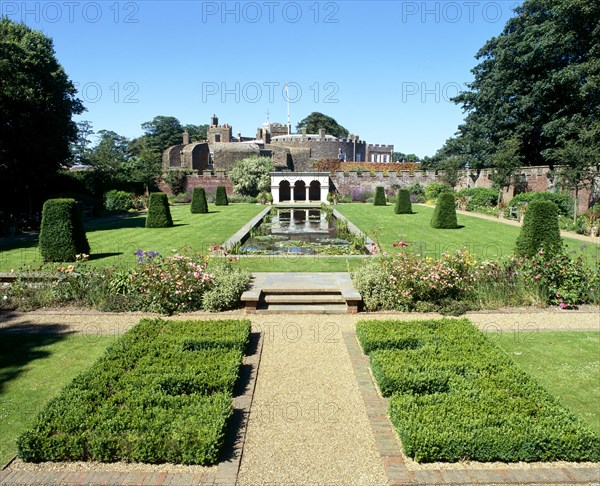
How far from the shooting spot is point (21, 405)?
4148 millimetres

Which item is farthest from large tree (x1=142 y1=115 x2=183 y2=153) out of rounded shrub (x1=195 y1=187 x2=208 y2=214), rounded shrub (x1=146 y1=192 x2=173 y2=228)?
rounded shrub (x1=146 y1=192 x2=173 y2=228)

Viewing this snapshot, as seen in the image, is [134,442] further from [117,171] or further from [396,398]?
[117,171]

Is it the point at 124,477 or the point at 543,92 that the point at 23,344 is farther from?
the point at 543,92

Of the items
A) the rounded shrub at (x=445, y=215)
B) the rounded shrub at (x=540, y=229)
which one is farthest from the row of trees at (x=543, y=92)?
the rounded shrub at (x=540, y=229)

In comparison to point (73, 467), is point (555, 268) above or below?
above

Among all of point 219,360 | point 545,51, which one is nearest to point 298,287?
point 219,360

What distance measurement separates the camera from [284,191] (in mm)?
36656

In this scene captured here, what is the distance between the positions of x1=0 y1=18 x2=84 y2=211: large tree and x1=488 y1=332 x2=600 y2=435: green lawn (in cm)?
1714

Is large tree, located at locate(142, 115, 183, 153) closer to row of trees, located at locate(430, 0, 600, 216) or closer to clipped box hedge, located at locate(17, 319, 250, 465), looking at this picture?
row of trees, located at locate(430, 0, 600, 216)

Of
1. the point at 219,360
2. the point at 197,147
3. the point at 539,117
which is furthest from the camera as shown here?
the point at 197,147

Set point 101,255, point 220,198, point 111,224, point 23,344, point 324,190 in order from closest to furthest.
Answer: point 23,344, point 101,255, point 111,224, point 220,198, point 324,190

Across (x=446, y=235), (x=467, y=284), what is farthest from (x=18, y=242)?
(x=446, y=235)

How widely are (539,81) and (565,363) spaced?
81.1ft

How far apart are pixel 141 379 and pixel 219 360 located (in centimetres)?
82
